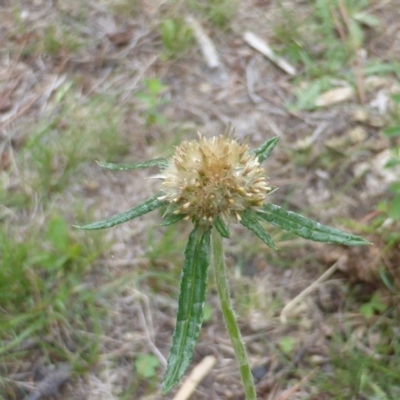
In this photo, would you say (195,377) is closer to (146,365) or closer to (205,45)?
(146,365)

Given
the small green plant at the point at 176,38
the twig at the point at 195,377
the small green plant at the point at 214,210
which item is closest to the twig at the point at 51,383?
the twig at the point at 195,377

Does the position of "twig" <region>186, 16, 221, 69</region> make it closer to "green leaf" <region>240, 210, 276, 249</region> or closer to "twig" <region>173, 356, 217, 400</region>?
"twig" <region>173, 356, 217, 400</region>

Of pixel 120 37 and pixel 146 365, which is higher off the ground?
pixel 120 37

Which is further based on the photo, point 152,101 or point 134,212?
point 152,101

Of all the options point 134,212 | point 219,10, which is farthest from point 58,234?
point 219,10

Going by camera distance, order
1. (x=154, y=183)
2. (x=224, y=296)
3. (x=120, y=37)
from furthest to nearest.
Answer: (x=120, y=37) < (x=154, y=183) < (x=224, y=296)

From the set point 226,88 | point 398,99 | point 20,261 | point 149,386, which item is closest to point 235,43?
point 226,88

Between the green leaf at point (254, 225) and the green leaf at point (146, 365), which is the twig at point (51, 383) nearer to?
the green leaf at point (146, 365)

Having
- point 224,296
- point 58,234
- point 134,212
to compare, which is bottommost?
point 58,234
